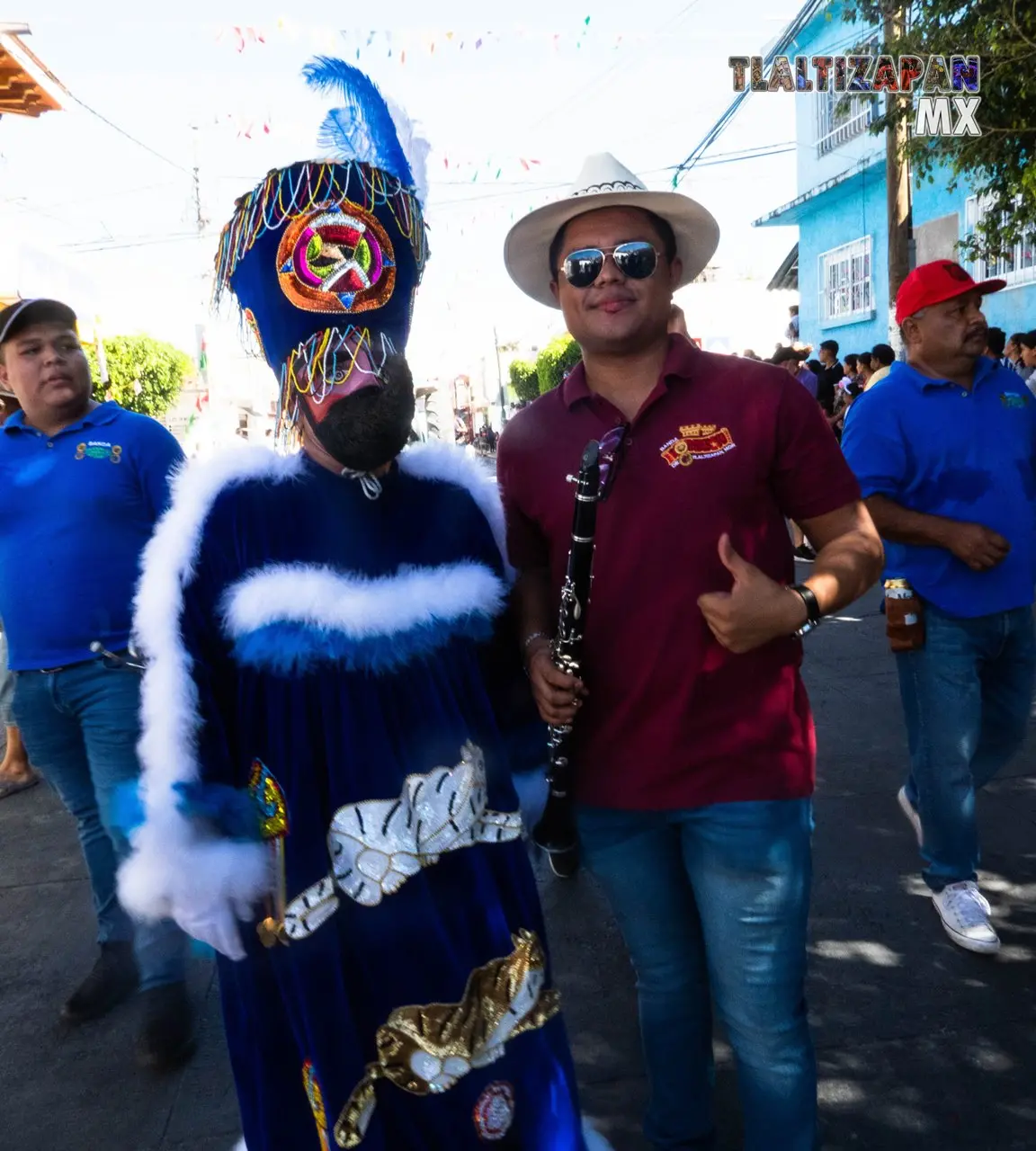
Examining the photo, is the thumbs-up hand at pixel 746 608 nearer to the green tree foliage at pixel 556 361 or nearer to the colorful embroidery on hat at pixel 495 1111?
the colorful embroidery on hat at pixel 495 1111

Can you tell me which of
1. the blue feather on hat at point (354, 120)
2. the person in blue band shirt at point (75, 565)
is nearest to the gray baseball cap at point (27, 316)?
the person in blue band shirt at point (75, 565)

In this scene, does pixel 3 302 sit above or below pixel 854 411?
above

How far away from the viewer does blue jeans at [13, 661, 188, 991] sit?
3074 millimetres

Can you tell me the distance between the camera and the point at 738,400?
199 cm

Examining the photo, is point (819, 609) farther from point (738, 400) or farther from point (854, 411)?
point (854, 411)

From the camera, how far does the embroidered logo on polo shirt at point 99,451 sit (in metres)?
3.11

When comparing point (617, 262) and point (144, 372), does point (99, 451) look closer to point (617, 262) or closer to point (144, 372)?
point (617, 262)

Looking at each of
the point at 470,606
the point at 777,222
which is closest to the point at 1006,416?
the point at 470,606

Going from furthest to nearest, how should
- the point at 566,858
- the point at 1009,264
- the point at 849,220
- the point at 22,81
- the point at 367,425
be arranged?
the point at 849,220, the point at 1009,264, the point at 22,81, the point at 566,858, the point at 367,425

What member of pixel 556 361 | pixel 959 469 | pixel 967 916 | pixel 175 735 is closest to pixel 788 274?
pixel 556 361

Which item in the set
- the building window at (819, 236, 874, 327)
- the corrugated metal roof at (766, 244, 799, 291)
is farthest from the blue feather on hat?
the corrugated metal roof at (766, 244, 799, 291)

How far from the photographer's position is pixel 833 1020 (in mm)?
2904

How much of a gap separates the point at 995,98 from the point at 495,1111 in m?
7.09

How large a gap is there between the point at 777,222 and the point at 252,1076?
Result: 21.1 m
